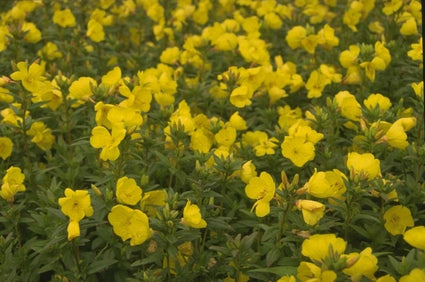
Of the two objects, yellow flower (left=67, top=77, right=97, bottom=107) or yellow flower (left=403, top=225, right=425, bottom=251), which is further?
→ yellow flower (left=67, top=77, right=97, bottom=107)

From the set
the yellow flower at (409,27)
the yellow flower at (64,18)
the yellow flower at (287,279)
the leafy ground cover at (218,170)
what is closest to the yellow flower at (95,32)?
the leafy ground cover at (218,170)

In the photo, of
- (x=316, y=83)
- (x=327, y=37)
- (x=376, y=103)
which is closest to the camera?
(x=376, y=103)

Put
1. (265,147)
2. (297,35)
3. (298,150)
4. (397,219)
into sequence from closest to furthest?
(397,219), (298,150), (265,147), (297,35)

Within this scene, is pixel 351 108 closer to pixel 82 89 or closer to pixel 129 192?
pixel 129 192

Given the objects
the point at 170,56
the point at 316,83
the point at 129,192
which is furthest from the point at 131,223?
the point at 170,56

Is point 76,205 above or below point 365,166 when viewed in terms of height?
below

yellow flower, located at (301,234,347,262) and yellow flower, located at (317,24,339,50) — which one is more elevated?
yellow flower, located at (301,234,347,262)

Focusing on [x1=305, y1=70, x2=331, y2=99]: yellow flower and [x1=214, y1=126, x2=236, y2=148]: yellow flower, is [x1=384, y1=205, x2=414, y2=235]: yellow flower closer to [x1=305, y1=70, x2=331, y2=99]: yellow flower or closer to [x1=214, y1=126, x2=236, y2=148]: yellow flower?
[x1=214, y1=126, x2=236, y2=148]: yellow flower

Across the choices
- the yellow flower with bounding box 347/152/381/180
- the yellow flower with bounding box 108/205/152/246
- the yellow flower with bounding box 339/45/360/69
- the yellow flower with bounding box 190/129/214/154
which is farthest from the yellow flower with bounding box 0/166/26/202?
the yellow flower with bounding box 339/45/360/69
